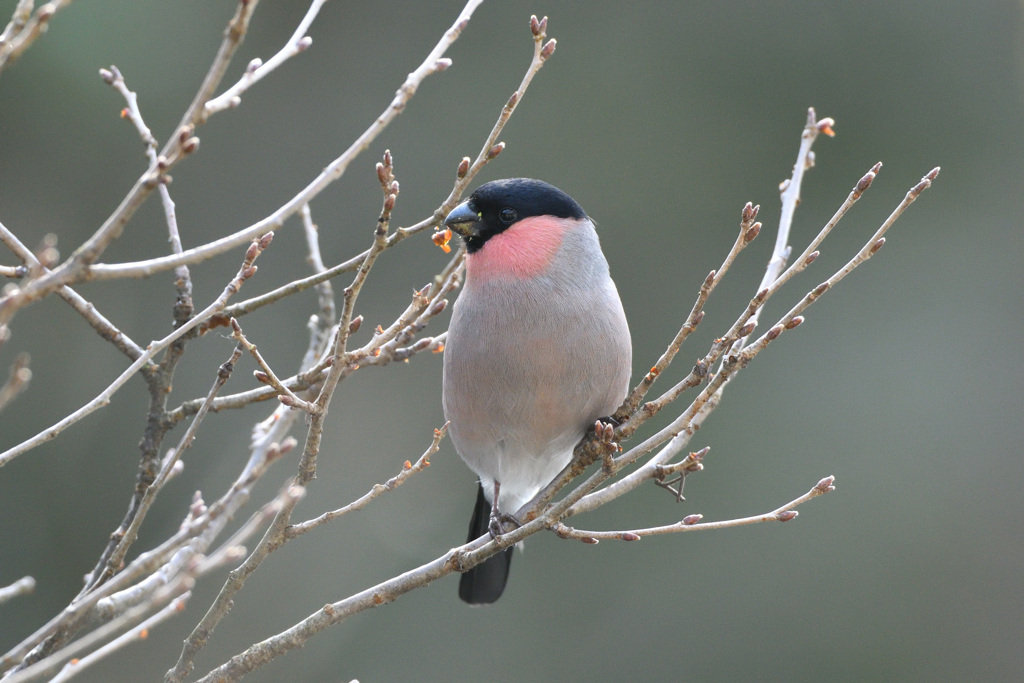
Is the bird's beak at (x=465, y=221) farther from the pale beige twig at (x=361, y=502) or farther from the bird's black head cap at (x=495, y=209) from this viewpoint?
the pale beige twig at (x=361, y=502)

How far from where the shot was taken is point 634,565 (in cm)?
609

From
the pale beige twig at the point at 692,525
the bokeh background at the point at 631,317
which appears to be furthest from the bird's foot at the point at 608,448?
the bokeh background at the point at 631,317

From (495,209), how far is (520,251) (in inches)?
6.2

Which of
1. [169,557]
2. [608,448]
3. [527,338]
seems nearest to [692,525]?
[608,448]

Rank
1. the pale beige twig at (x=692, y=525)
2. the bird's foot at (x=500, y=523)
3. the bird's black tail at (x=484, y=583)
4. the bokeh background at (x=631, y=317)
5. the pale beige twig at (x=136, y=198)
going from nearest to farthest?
the pale beige twig at (x=136, y=198) < the pale beige twig at (x=692, y=525) < the bird's foot at (x=500, y=523) < the bird's black tail at (x=484, y=583) < the bokeh background at (x=631, y=317)

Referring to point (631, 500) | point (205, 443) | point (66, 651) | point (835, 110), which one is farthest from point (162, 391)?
point (835, 110)

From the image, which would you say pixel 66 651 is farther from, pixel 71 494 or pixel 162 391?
pixel 71 494

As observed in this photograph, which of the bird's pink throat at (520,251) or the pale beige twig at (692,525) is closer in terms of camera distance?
the pale beige twig at (692,525)

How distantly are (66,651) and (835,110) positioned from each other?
6.09 metres

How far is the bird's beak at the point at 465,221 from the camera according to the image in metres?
2.82

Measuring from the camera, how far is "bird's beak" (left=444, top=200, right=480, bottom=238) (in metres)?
2.82

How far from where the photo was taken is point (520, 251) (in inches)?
111

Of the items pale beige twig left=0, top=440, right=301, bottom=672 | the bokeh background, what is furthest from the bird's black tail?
the bokeh background

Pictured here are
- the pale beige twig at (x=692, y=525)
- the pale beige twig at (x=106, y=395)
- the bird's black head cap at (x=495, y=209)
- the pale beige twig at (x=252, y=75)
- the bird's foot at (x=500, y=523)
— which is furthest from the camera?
the bird's black head cap at (x=495, y=209)
